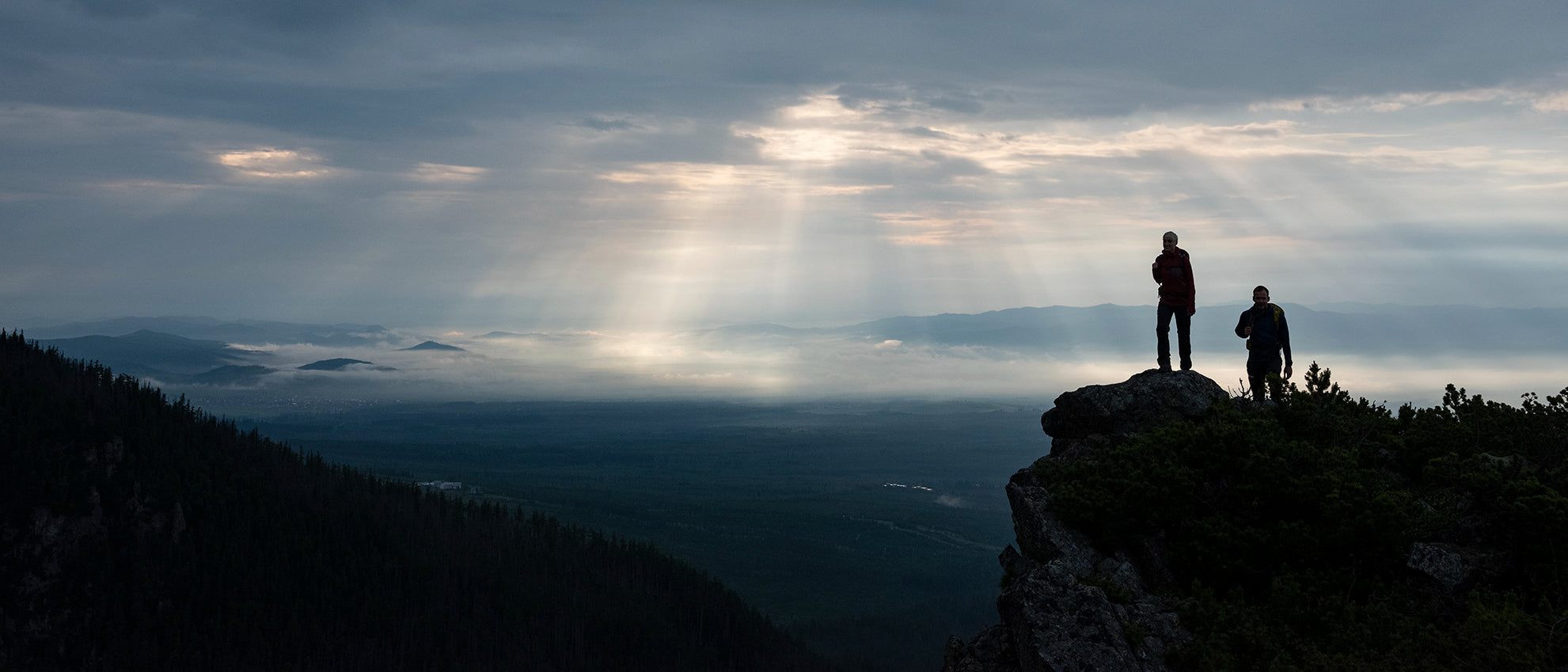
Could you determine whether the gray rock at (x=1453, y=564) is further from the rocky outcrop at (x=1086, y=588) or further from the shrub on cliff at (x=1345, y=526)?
the rocky outcrop at (x=1086, y=588)

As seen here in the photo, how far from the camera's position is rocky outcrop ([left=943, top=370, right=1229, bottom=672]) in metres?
18.7

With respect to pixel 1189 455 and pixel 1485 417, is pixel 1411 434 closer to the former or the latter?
pixel 1485 417

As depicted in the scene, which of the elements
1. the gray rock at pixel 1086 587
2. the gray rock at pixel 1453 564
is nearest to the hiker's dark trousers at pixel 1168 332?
the gray rock at pixel 1086 587

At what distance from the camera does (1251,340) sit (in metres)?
30.8

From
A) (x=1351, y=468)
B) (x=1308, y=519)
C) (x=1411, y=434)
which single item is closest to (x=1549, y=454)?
(x=1411, y=434)

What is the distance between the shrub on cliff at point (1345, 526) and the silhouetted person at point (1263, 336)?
3.65 metres

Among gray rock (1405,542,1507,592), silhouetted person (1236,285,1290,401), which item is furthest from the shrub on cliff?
silhouetted person (1236,285,1290,401)

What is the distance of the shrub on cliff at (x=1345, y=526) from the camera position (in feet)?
58.7

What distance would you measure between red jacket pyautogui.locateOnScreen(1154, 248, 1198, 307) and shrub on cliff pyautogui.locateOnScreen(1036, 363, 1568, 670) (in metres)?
6.20

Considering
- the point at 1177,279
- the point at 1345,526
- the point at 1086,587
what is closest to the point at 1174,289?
the point at 1177,279

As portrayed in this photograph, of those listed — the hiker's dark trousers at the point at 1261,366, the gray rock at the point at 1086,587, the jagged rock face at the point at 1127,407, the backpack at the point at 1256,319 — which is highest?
the backpack at the point at 1256,319

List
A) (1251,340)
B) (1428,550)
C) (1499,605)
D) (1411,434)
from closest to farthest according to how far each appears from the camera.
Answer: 1. (1499,605)
2. (1428,550)
3. (1411,434)
4. (1251,340)

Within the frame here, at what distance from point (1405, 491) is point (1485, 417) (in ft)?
21.2

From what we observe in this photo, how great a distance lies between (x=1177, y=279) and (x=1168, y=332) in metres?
1.95
